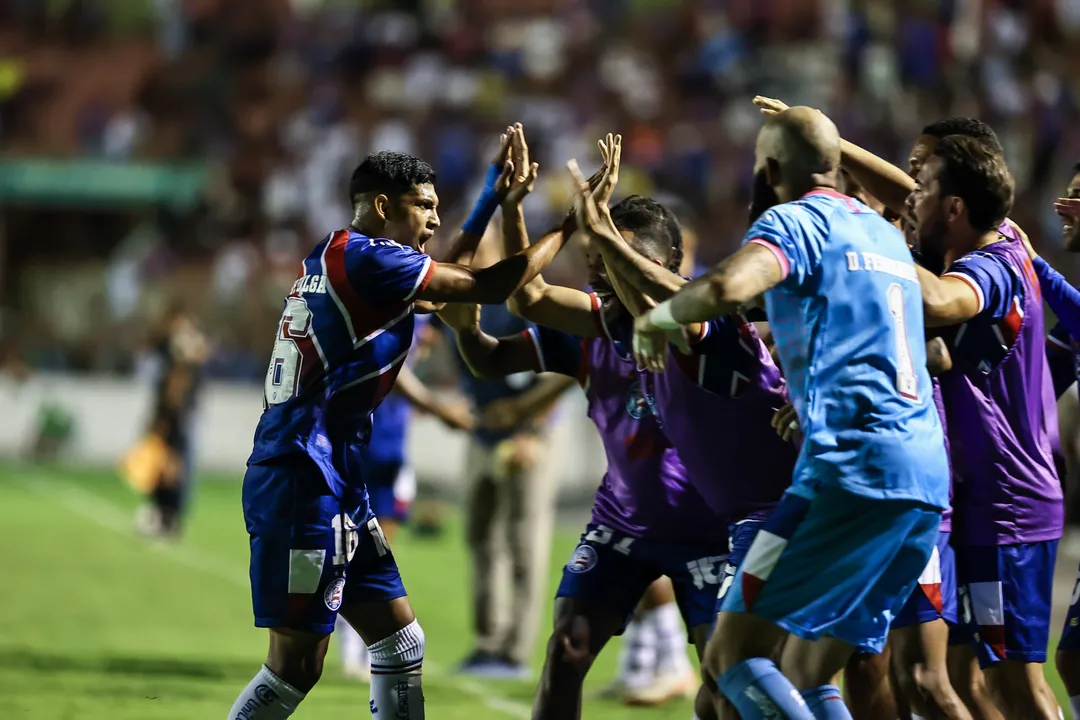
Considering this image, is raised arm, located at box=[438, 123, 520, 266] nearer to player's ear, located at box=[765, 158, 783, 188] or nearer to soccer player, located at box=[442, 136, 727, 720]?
soccer player, located at box=[442, 136, 727, 720]

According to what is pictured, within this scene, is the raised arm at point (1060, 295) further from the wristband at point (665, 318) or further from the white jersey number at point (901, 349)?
the wristband at point (665, 318)

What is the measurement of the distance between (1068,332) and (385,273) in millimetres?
2781

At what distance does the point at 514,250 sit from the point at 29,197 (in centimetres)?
2886

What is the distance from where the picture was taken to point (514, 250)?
237 inches

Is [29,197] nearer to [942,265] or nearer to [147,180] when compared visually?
[147,180]

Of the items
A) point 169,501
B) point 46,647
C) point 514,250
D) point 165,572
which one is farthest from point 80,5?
point 514,250

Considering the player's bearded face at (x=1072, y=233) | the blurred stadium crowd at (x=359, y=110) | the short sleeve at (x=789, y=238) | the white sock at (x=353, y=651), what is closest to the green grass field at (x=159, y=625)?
the white sock at (x=353, y=651)

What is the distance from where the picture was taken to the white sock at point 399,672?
5652mm

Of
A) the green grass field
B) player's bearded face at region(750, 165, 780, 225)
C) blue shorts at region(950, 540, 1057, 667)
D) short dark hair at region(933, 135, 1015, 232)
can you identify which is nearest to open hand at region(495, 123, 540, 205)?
player's bearded face at region(750, 165, 780, 225)

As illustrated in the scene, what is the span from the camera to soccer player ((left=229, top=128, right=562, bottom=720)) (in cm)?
533

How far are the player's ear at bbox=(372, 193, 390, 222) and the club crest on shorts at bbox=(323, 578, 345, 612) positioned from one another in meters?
1.31

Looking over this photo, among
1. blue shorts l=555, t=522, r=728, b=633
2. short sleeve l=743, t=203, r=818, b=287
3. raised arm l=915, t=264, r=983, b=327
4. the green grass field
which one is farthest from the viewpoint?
the green grass field

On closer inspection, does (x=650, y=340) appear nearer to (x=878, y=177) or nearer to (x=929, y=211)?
(x=929, y=211)

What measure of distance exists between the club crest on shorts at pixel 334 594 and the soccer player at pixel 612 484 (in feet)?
2.87
